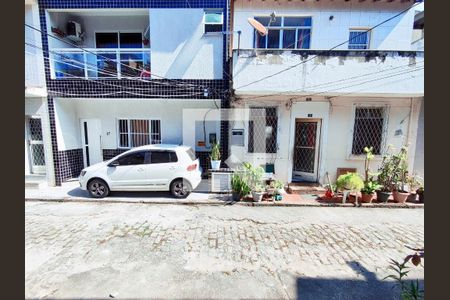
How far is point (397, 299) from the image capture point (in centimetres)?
246

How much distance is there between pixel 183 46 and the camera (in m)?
6.30

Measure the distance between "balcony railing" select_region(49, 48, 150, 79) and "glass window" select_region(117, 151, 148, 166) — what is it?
275 centimetres

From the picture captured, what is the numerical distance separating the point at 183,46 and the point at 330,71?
15.2 ft

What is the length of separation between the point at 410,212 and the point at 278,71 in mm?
5300

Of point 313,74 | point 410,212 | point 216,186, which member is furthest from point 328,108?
point 216,186

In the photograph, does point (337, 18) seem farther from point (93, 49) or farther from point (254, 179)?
point (93, 49)

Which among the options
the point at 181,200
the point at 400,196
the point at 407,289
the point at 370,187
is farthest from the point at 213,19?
the point at 400,196

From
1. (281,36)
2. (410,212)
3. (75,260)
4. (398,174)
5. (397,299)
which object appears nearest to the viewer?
(397,299)

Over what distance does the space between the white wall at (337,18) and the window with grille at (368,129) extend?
2210 millimetres

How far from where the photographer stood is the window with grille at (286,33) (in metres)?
6.57

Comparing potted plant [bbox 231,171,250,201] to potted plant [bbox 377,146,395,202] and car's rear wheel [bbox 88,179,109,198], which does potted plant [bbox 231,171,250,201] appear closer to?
car's rear wheel [bbox 88,179,109,198]

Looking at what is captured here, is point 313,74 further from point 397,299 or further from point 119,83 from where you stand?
point 119,83

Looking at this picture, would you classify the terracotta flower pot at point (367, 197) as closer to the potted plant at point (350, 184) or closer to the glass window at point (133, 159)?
the potted plant at point (350, 184)

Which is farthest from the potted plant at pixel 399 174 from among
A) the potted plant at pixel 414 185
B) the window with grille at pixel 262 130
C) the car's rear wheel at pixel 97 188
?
the car's rear wheel at pixel 97 188
